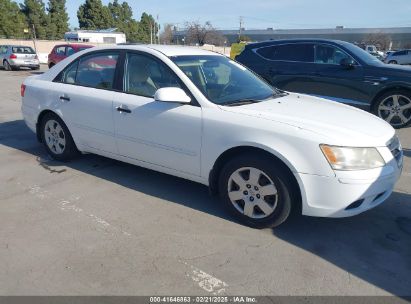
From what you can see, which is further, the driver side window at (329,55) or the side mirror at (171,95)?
the driver side window at (329,55)

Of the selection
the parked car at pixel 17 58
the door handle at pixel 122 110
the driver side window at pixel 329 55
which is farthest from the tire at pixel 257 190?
the parked car at pixel 17 58

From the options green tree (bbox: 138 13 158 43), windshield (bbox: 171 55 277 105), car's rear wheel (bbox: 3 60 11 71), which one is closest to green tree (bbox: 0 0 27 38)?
car's rear wheel (bbox: 3 60 11 71)

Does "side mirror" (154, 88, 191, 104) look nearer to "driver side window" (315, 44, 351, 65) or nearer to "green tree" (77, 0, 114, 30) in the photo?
"driver side window" (315, 44, 351, 65)

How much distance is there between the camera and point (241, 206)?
141 inches

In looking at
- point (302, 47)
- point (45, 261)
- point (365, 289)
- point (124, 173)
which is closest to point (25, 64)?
point (302, 47)

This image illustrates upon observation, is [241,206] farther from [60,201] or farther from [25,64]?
[25,64]

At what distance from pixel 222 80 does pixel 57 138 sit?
2.44 metres

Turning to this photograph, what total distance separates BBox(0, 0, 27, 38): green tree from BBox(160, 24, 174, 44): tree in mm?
38011

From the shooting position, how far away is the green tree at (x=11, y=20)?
1641 inches

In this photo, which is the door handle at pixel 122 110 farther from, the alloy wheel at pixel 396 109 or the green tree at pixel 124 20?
the green tree at pixel 124 20

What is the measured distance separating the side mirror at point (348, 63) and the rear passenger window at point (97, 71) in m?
4.82

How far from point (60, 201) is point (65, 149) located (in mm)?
1196

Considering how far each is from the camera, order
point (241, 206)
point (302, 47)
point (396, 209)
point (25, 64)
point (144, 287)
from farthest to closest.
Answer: point (25, 64), point (302, 47), point (396, 209), point (241, 206), point (144, 287)

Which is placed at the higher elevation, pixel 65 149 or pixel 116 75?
pixel 116 75
